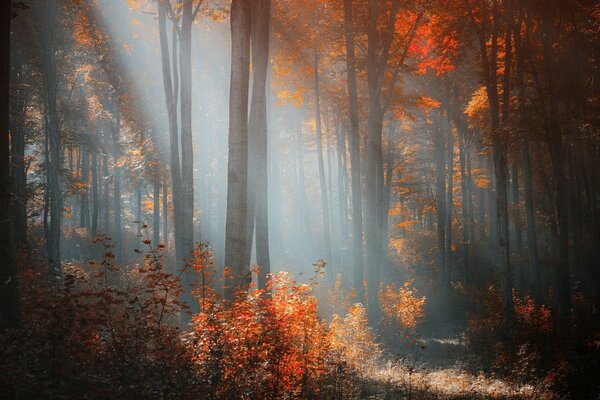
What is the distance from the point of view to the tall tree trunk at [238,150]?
8055 mm

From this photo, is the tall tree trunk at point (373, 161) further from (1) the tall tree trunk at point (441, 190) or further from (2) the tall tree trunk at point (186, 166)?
(1) the tall tree trunk at point (441, 190)

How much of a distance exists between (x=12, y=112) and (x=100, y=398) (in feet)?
50.1

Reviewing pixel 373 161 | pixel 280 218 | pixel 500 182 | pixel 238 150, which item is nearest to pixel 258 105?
pixel 238 150

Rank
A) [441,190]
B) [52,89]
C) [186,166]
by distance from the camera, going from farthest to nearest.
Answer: [441,190]
[52,89]
[186,166]

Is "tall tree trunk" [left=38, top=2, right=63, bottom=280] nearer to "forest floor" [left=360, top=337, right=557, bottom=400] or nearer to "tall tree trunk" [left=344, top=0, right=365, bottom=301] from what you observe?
"tall tree trunk" [left=344, top=0, right=365, bottom=301]

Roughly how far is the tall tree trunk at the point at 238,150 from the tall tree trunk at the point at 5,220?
3.40 meters

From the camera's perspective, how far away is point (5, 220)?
6941mm

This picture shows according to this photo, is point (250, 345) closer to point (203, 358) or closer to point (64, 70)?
point (203, 358)

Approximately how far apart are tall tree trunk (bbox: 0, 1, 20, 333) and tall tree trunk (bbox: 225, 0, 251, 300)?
340 centimetres

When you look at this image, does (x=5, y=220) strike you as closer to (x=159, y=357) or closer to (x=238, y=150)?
(x=159, y=357)

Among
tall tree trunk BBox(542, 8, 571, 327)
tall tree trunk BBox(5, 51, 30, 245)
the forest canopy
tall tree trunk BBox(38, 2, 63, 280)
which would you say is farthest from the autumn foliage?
tall tree trunk BBox(5, 51, 30, 245)

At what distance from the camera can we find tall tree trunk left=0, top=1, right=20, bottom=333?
6.59m

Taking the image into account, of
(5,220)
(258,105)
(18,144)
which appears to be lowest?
(5,220)

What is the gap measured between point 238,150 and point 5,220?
13.2 feet
